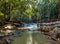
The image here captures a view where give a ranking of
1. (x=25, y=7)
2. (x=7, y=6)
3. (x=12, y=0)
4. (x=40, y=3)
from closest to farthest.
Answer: (x=12, y=0)
(x=7, y=6)
(x=25, y=7)
(x=40, y=3)

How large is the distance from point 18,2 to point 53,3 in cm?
2090

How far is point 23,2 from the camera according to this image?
3161cm

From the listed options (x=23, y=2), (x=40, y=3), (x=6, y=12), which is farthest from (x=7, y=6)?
(x=40, y=3)

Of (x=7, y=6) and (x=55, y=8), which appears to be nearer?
(x=7, y=6)

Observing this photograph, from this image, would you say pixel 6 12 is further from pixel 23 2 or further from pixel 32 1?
pixel 32 1

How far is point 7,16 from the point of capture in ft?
99.9

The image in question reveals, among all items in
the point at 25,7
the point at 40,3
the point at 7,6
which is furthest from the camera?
the point at 40,3

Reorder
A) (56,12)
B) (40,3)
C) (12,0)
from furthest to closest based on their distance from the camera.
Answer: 1. (40,3)
2. (56,12)
3. (12,0)

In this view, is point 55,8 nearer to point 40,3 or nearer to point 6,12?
point 40,3

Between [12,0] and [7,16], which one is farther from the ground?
[12,0]

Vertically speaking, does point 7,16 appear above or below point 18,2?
below

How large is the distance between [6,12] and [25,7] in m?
4.28

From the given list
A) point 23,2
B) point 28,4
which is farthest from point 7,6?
point 28,4

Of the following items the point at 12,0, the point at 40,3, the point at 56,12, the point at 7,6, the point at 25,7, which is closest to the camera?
the point at 12,0
